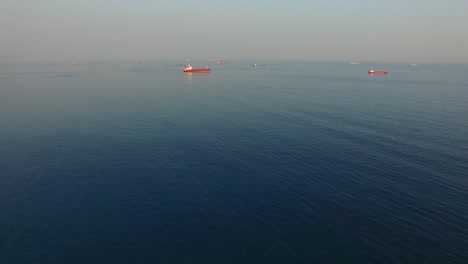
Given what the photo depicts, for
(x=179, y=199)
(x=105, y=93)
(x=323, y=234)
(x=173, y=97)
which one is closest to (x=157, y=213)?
(x=179, y=199)

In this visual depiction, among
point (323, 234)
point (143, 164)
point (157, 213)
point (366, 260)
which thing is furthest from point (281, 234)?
point (143, 164)

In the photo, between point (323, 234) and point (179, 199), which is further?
point (179, 199)

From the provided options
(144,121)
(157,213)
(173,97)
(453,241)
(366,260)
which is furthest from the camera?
(173,97)

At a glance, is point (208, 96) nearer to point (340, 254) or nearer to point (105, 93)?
point (105, 93)

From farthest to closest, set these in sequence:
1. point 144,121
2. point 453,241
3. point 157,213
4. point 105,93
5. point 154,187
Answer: point 105,93, point 144,121, point 154,187, point 157,213, point 453,241

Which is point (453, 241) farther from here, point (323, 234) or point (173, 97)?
point (173, 97)

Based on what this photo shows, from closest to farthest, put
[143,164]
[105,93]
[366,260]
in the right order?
[366,260]
[143,164]
[105,93]
